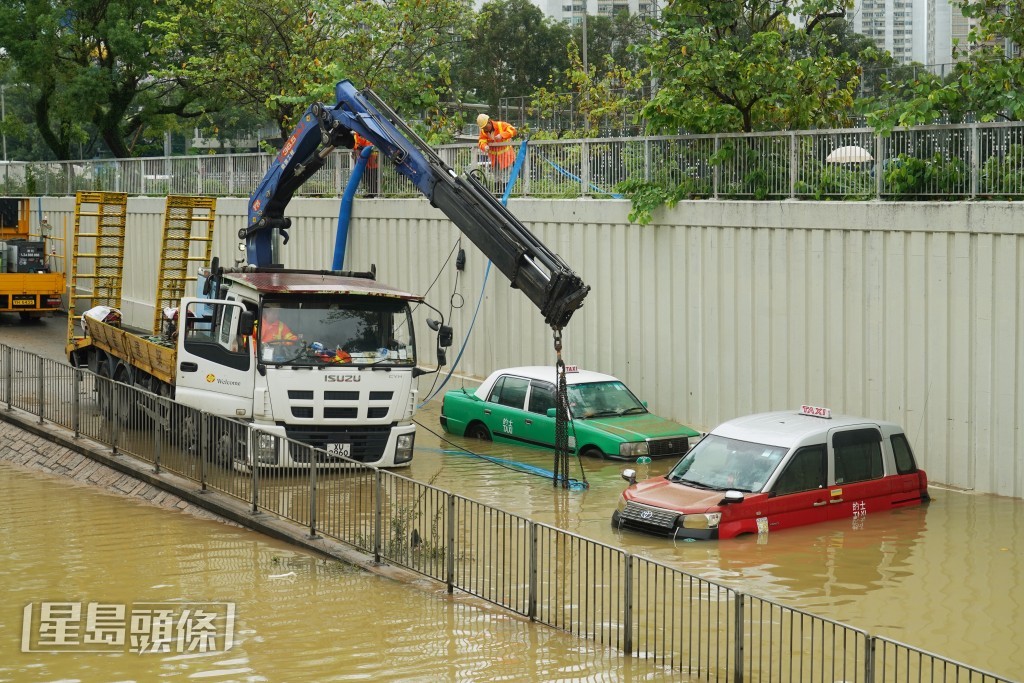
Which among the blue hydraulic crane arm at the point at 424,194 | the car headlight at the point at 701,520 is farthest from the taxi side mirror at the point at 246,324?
the car headlight at the point at 701,520

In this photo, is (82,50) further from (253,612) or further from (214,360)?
(253,612)

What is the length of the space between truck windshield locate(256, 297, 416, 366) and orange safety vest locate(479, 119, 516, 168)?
22.5 feet

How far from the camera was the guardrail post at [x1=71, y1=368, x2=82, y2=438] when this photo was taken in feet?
63.6

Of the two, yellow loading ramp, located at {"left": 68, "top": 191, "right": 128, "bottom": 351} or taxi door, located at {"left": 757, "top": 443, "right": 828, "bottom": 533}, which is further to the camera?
yellow loading ramp, located at {"left": 68, "top": 191, "right": 128, "bottom": 351}

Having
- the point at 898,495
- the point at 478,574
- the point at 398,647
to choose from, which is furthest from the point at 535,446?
the point at 398,647

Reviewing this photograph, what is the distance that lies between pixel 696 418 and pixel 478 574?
28.0ft

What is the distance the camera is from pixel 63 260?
124 ft

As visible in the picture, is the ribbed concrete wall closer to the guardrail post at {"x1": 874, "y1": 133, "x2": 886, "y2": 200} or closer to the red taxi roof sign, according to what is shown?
the guardrail post at {"x1": 874, "y1": 133, "x2": 886, "y2": 200}

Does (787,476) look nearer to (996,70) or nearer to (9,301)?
(996,70)

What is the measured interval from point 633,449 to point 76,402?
805 cm

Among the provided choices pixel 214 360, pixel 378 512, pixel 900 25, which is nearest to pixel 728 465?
pixel 378 512

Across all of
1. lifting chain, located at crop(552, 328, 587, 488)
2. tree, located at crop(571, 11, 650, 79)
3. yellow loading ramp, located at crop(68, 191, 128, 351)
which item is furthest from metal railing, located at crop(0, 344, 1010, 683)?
tree, located at crop(571, 11, 650, 79)

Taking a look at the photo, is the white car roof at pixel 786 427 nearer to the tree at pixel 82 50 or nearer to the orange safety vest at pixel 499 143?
the orange safety vest at pixel 499 143

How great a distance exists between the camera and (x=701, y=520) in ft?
46.2
